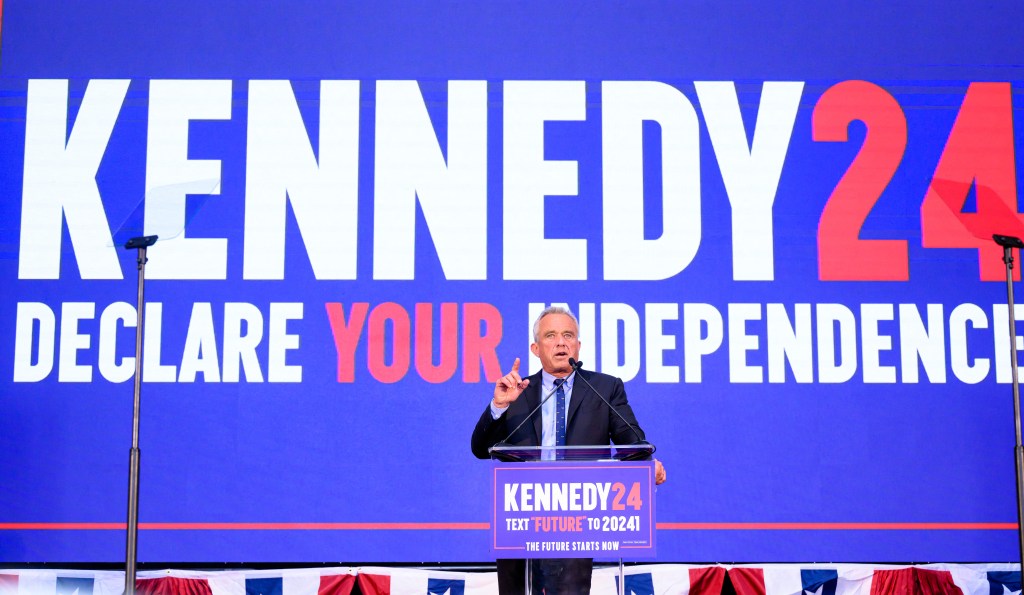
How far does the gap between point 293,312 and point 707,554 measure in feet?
6.93

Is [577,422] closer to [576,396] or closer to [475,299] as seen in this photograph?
[576,396]

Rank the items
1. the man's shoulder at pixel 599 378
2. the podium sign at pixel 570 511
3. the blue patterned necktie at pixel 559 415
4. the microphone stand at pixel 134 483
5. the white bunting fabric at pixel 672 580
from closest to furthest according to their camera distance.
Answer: the podium sign at pixel 570 511 → the blue patterned necktie at pixel 559 415 → the man's shoulder at pixel 599 378 → the microphone stand at pixel 134 483 → the white bunting fabric at pixel 672 580

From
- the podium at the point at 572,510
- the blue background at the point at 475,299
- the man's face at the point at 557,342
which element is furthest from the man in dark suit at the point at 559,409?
the blue background at the point at 475,299

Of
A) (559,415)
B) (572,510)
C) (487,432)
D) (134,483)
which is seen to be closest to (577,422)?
(559,415)

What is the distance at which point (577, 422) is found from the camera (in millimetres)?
3533

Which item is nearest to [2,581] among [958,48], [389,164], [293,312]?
[293,312]

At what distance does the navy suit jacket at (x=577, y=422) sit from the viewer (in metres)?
3.53

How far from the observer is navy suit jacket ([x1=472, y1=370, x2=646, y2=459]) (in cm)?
353

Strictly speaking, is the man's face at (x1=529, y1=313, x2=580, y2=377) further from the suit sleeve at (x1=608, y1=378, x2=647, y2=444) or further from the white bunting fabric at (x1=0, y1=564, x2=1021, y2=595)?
the white bunting fabric at (x1=0, y1=564, x2=1021, y2=595)

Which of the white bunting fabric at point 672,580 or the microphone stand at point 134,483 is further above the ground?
the microphone stand at point 134,483

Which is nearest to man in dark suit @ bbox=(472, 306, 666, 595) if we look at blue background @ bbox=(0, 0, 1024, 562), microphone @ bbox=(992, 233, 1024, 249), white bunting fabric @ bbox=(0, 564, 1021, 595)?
blue background @ bbox=(0, 0, 1024, 562)

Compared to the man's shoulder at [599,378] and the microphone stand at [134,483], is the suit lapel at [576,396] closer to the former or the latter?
the man's shoulder at [599,378]

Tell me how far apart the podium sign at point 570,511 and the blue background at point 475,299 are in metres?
1.85

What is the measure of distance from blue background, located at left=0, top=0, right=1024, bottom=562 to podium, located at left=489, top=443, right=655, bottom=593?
1.85 metres
